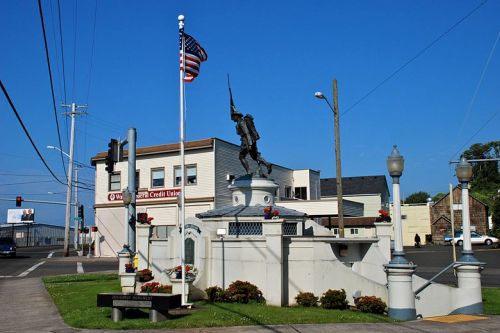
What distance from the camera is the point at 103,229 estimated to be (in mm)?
45094

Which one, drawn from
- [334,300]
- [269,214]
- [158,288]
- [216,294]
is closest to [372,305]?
[334,300]

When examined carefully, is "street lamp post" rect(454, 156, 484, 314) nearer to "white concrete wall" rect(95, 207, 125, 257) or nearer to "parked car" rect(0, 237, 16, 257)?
"white concrete wall" rect(95, 207, 125, 257)

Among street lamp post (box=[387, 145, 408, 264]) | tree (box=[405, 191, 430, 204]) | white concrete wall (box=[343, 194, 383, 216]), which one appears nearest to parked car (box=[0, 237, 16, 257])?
white concrete wall (box=[343, 194, 383, 216])

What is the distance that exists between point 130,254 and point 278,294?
5.88m

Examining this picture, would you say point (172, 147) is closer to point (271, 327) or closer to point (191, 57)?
point (191, 57)

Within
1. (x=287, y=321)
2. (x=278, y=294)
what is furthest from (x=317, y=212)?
(x=287, y=321)

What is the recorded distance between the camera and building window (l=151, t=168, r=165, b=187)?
140 ft

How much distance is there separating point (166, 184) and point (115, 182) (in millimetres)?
A: 5413

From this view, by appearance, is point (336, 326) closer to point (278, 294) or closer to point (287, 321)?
point (287, 321)

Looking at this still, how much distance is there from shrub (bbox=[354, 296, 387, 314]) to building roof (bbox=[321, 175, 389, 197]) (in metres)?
53.5

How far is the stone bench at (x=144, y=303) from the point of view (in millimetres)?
11570

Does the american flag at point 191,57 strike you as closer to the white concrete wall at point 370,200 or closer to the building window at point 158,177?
the building window at point 158,177

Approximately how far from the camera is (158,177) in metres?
42.8

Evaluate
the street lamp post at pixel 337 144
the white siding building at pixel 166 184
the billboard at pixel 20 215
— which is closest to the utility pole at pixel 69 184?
the white siding building at pixel 166 184
